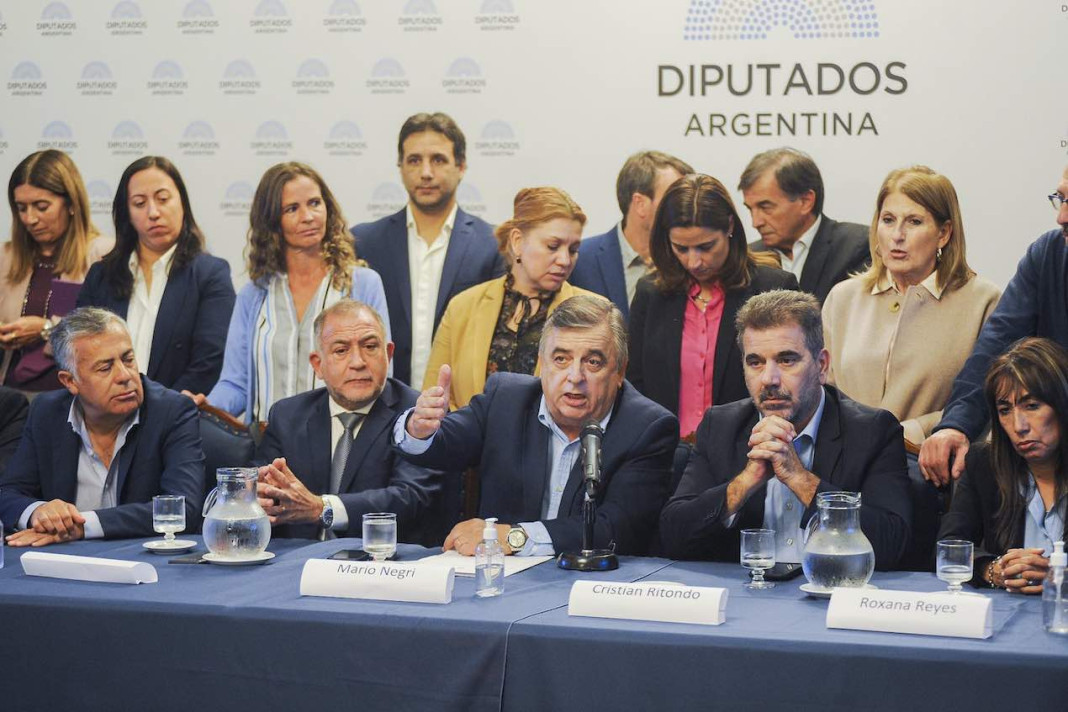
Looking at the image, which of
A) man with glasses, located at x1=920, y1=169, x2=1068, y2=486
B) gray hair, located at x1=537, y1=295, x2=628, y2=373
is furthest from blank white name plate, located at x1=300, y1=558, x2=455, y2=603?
man with glasses, located at x1=920, y1=169, x2=1068, y2=486

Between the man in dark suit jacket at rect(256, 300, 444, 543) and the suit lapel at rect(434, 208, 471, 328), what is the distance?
0.73m

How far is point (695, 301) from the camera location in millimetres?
4426

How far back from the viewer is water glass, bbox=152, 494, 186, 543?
331 cm

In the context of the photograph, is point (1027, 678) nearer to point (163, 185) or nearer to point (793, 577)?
point (793, 577)

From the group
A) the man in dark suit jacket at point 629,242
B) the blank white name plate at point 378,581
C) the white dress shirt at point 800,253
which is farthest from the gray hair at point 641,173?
the blank white name plate at point 378,581

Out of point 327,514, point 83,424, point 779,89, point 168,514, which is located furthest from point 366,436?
point 779,89

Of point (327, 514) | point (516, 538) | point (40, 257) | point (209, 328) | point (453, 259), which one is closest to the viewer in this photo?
point (516, 538)

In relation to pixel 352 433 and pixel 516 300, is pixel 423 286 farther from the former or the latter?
pixel 352 433

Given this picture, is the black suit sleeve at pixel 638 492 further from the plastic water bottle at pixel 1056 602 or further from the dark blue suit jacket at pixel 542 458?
the plastic water bottle at pixel 1056 602

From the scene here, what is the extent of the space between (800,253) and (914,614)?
2394 millimetres

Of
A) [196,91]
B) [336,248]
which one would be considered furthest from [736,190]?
[196,91]

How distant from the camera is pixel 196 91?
17.2ft

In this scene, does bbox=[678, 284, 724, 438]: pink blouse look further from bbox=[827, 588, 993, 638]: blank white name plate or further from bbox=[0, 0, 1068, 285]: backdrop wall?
bbox=[827, 588, 993, 638]: blank white name plate

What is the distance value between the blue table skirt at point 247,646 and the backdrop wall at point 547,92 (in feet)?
7.62
